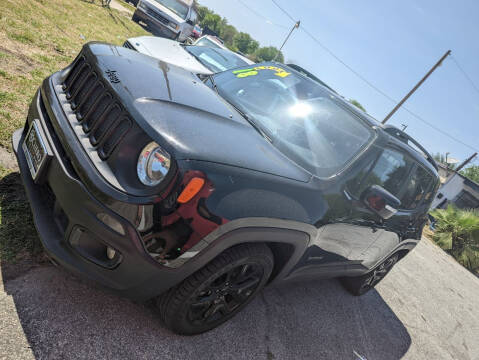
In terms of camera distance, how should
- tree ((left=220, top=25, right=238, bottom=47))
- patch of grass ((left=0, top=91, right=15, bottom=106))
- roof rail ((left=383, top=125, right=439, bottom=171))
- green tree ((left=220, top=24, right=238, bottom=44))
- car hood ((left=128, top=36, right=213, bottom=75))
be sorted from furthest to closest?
tree ((left=220, top=25, right=238, bottom=47)) → green tree ((left=220, top=24, right=238, bottom=44)) → car hood ((left=128, top=36, right=213, bottom=75)) → patch of grass ((left=0, top=91, right=15, bottom=106)) → roof rail ((left=383, top=125, right=439, bottom=171))

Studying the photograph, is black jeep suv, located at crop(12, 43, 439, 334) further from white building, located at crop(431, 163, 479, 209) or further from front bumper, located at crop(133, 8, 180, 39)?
white building, located at crop(431, 163, 479, 209)

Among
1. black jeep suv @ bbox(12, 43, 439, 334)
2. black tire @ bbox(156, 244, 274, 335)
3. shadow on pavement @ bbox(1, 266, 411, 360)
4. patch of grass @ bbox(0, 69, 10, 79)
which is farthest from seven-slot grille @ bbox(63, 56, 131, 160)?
patch of grass @ bbox(0, 69, 10, 79)

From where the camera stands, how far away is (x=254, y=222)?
1711 millimetres

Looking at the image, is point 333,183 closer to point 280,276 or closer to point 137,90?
point 280,276

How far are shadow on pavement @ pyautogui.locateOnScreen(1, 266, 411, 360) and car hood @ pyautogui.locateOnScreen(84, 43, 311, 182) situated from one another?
1.13 meters

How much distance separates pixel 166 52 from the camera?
18.2ft

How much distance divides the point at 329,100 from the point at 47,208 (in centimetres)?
240

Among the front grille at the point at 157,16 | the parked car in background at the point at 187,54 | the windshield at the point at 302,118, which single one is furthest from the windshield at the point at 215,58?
the front grille at the point at 157,16

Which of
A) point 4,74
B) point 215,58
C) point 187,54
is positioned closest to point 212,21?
point 215,58

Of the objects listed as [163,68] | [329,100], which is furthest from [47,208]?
[329,100]

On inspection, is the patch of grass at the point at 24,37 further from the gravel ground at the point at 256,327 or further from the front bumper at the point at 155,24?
the front bumper at the point at 155,24

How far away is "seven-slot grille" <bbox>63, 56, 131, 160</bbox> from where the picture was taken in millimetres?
1696

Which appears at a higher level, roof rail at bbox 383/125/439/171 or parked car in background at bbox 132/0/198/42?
roof rail at bbox 383/125/439/171

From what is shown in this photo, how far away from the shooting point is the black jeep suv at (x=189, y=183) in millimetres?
1520
